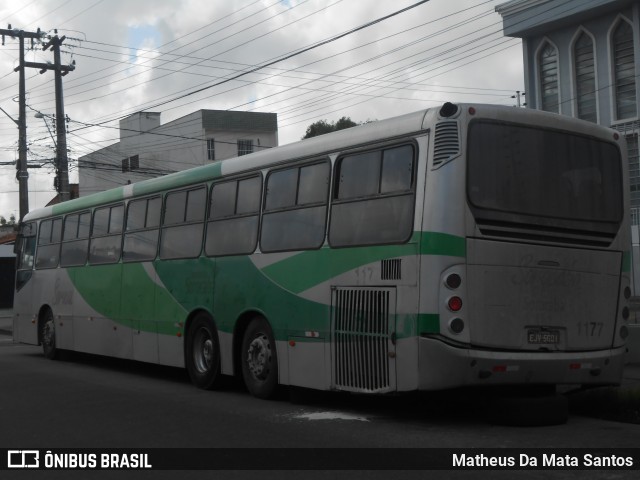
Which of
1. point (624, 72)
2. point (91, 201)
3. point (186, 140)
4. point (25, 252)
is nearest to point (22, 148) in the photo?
point (25, 252)

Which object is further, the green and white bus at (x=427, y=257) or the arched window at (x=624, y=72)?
the arched window at (x=624, y=72)

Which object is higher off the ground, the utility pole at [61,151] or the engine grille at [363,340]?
the utility pole at [61,151]

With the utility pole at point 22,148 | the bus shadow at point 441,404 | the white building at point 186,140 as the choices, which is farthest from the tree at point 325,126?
the bus shadow at point 441,404

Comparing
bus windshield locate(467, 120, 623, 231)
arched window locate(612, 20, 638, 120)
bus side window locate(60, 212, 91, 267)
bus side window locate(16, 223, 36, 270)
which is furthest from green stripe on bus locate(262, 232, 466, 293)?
arched window locate(612, 20, 638, 120)

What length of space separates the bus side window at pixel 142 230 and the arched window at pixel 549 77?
64.3 feet

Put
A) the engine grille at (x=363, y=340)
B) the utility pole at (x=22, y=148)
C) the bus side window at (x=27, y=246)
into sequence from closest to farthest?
the engine grille at (x=363, y=340) < the bus side window at (x=27, y=246) < the utility pole at (x=22, y=148)

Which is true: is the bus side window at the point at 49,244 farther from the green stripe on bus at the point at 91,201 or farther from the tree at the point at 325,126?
the tree at the point at 325,126

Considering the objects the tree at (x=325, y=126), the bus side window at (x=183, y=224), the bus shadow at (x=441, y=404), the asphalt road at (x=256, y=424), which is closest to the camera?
the asphalt road at (x=256, y=424)

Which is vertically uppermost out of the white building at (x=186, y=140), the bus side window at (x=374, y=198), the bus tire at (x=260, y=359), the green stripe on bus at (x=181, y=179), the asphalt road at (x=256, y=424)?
the white building at (x=186, y=140)

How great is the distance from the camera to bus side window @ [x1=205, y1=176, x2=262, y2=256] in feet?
42.1

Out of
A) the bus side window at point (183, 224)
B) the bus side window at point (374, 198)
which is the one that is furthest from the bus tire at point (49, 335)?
the bus side window at point (374, 198)

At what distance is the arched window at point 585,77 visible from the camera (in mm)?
30969

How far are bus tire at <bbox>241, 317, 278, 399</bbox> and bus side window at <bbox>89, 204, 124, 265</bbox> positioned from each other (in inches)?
190

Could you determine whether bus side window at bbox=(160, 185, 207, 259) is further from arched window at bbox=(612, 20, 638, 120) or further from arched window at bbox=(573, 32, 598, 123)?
arched window at bbox=(573, 32, 598, 123)
